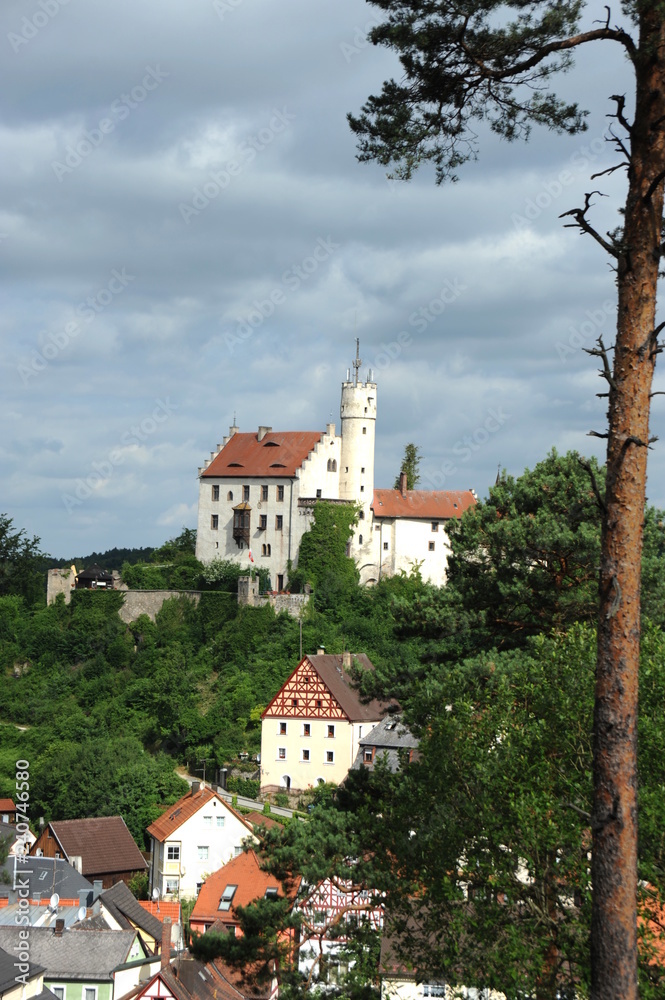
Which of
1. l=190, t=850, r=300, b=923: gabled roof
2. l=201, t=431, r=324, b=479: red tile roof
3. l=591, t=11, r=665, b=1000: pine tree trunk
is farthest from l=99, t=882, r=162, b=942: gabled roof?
l=591, t=11, r=665, b=1000: pine tree trunk

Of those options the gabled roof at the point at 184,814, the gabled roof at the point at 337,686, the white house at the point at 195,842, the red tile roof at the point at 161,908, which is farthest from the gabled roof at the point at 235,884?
the gabled roof at the point at 337,686

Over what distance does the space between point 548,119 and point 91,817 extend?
42.3 m

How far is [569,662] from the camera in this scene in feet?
39.0

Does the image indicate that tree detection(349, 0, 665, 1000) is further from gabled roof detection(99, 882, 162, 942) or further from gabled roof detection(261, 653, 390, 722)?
gabled roof detection(261, 653, 390, 722)

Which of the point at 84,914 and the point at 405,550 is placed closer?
the point at 84,914

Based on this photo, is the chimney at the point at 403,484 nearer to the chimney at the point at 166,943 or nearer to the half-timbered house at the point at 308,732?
Result: the half-timbered house at the point at 308,732

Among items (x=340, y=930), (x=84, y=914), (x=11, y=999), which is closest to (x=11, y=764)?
(x=84, y=914)

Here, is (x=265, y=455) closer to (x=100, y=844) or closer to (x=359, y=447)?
(x=359, y=447)

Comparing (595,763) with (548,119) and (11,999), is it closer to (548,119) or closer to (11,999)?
(548,119)

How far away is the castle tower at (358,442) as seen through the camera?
194ft

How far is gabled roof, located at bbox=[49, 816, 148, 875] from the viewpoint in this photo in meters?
43.0

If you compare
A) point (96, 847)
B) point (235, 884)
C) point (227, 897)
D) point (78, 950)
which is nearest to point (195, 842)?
point (96, 847)

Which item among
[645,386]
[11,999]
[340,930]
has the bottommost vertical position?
[11,999]

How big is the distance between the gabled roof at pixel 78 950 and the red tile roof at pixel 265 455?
28163mm
